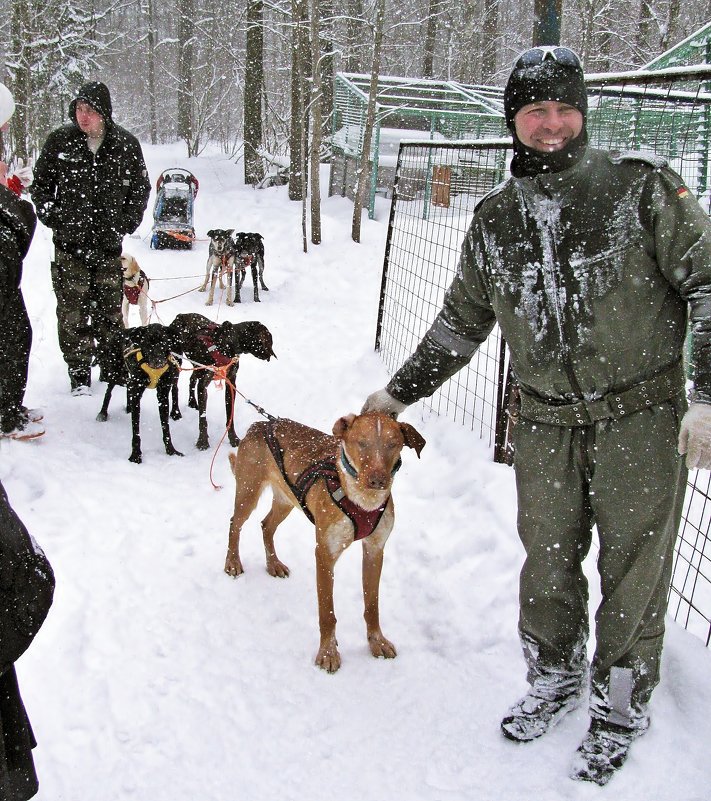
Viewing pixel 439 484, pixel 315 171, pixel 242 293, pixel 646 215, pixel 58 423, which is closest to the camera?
pixel 646 215

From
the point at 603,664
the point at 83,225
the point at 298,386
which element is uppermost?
the point at 83,225

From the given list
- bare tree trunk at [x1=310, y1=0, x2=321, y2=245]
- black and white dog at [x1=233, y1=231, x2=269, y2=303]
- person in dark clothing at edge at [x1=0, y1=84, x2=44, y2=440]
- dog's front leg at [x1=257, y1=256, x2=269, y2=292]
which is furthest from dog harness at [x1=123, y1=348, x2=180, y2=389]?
bare tree trunk at [x1=310, y1=0, x2=321, y2=245]

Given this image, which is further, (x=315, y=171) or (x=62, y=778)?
(x=315, y=171)

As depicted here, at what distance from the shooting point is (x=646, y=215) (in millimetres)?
2102

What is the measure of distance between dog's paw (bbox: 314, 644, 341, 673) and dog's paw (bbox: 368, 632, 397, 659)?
186 millimetres

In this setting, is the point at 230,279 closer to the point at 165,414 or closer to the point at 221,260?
the point at 221,260

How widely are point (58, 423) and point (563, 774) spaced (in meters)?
5.04

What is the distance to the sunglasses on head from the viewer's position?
7.22 feet

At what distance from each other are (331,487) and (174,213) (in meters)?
13.9

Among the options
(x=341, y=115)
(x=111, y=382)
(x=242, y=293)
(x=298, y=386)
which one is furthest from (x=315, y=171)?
(x=111, y=382)

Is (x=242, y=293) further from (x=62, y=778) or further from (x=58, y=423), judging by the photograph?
(x=62, y=778)

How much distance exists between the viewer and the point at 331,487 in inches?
124

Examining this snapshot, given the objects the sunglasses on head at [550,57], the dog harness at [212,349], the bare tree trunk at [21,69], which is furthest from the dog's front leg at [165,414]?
the bare tree trunk at [21,69]

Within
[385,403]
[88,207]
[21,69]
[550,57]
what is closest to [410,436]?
[385,403]
